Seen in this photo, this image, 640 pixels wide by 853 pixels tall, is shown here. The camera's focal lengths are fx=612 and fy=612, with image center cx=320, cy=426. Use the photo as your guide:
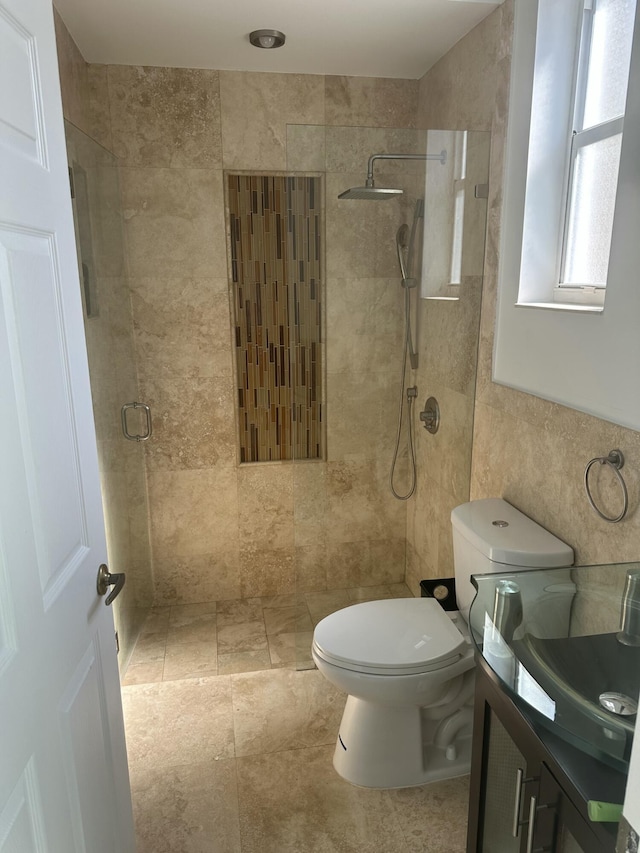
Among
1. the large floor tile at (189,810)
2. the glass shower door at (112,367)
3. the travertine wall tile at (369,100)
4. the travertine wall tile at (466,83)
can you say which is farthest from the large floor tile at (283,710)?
the travertine wall tile at (369,100)

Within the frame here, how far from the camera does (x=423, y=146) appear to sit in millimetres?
2199

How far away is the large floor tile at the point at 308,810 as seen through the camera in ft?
5.75

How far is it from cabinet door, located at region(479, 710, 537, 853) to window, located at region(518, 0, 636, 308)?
1.17 metres

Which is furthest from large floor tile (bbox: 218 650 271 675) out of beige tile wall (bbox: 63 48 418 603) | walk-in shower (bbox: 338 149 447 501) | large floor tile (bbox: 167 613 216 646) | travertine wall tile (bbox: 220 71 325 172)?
travertine wall tile (bbox: 220 71 325 172)

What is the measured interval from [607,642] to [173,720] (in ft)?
5.43

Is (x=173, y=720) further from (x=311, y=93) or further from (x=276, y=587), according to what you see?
(x=311, y=93)

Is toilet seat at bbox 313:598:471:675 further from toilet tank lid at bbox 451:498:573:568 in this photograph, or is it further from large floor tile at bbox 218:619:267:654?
large floor tile at bbox 218:619:267:654

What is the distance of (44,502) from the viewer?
1064 millimetres

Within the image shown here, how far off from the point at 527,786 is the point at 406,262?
68.2 inches

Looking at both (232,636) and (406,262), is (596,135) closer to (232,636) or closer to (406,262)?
(406,262)

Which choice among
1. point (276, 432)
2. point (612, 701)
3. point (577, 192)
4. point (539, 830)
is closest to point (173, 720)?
point (276, 432)

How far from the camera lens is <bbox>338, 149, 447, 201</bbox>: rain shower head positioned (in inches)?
85.9

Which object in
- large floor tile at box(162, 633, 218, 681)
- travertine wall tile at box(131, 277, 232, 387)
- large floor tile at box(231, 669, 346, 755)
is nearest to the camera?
large floor tile at box(231, 669, 346, 755)

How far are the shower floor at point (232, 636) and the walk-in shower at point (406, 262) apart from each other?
0.64m
